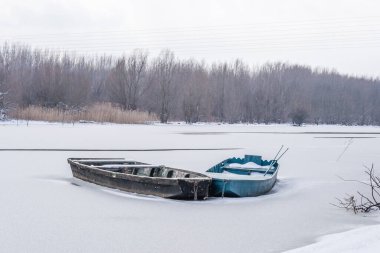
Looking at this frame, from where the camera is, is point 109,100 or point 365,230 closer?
point 365,230

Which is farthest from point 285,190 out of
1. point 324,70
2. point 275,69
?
point 324,70

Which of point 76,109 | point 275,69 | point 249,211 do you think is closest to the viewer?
point 249,211

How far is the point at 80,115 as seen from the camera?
29625 millimetres

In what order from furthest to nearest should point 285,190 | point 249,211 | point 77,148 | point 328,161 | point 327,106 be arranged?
1. point 327,106
2. point 77,148
3. point 328,161
4. point 285,190
5. point 249,211

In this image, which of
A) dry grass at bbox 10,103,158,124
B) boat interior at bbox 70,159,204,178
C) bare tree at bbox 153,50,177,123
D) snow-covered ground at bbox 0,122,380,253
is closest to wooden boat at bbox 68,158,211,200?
boat interior at bbox 70,159,204,178

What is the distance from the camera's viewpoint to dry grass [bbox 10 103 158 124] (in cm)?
2767

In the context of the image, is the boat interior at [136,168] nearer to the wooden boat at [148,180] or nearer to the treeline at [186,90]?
the wooden boat at [148,180]

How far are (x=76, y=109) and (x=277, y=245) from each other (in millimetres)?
29811

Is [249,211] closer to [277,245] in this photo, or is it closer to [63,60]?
[277,245]

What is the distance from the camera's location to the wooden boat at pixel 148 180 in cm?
775

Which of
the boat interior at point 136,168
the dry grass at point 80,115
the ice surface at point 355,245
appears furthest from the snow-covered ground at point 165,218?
the dry grass at point 80,115

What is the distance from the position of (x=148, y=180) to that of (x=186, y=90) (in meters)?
32.0

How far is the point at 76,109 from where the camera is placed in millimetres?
33594

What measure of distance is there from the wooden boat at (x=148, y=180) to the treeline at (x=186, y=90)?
22.3 metres
